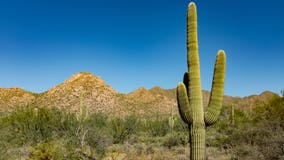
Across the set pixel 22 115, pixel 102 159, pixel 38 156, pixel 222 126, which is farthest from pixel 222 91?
pixel 222 126

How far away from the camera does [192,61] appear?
8.05 metres

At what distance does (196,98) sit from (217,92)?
533mm

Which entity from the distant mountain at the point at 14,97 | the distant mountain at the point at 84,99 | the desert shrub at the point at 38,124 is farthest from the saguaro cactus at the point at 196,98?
the distant mountain at the point at 14,97

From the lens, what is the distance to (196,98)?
7.77m

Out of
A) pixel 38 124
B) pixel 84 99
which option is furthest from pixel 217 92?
pixel 84 99

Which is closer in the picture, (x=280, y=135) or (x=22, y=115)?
(x=280, y=135)

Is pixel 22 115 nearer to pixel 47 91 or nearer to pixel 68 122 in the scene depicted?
pixel 68 122

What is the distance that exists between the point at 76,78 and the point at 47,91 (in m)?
5.27

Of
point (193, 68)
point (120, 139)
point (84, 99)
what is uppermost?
point (84, 99)

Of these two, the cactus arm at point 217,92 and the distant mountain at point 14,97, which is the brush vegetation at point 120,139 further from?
the distant mountain at point 14,97

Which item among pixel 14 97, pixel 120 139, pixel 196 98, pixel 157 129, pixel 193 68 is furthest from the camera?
pixel 14 97

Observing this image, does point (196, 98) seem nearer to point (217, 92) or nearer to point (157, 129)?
point (217, 92)

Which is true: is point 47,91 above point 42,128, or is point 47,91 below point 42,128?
above

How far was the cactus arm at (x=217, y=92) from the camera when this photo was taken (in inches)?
305
